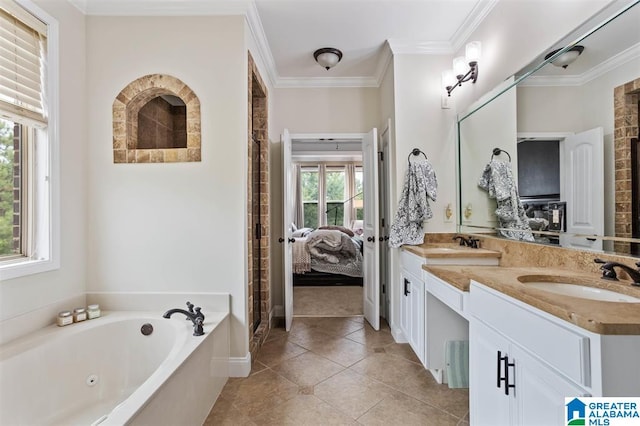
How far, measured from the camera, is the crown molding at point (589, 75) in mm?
1164

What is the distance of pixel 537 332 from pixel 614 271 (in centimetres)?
56

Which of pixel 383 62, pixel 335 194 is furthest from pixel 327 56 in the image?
pixel 335 194

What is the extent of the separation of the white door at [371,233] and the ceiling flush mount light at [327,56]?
75 cm

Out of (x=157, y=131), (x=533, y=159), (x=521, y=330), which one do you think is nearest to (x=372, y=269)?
(x=533, y=159)

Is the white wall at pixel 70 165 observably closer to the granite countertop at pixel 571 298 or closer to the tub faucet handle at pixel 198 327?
the tub faucet handle at pixel 198 327

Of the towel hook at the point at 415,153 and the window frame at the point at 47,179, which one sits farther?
the towel hook at the point at 415,153

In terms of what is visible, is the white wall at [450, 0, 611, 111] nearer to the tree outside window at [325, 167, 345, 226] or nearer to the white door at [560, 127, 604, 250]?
the white door at [560, 127, 604, 250]

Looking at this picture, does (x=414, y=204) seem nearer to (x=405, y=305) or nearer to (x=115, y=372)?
(x=405, y=305)

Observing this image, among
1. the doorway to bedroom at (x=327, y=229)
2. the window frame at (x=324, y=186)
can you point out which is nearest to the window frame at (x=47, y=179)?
the doorway to bedroom at (x=327, y=229)

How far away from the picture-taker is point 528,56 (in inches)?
71.8

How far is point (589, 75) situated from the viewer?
4.40 ft

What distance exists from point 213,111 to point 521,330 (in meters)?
2.16

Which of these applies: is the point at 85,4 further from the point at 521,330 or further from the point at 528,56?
the point at 521,330

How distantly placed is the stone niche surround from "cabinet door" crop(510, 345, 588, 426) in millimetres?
662
